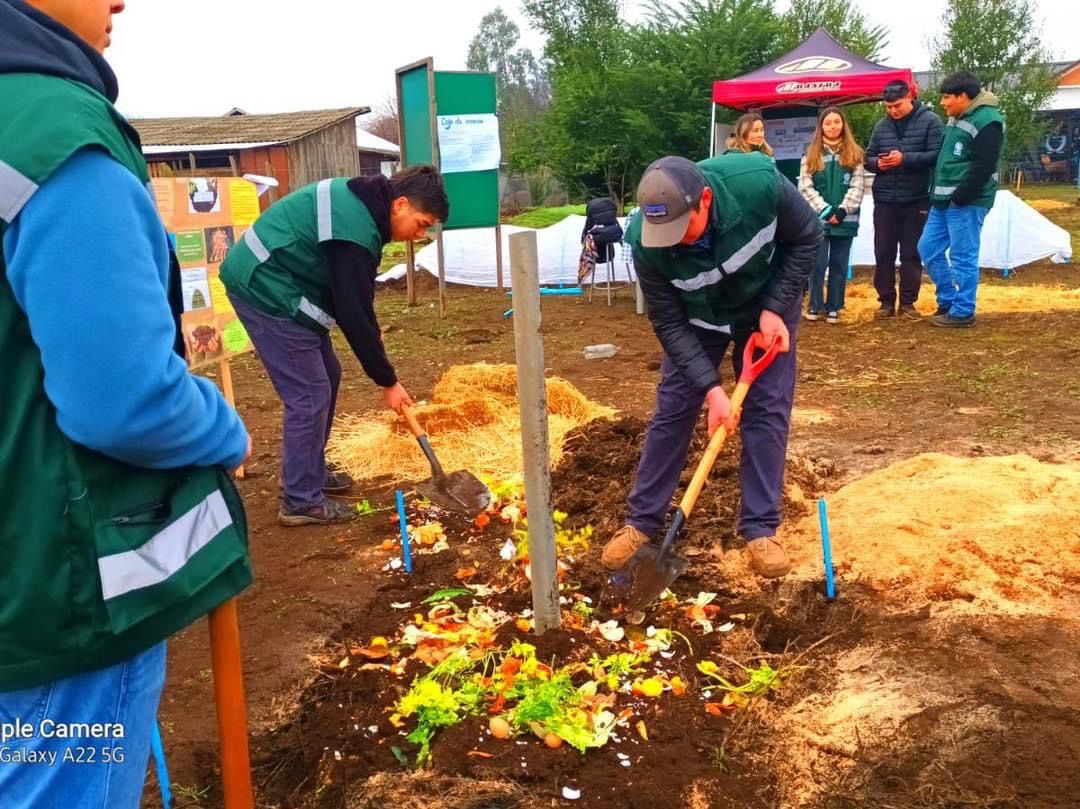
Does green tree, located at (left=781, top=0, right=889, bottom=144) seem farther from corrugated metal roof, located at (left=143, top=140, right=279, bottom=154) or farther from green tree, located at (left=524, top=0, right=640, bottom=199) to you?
corrugated metal roof, located at (left=143, top=140, right=279, bottom=154)

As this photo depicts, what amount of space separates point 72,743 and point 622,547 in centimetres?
266

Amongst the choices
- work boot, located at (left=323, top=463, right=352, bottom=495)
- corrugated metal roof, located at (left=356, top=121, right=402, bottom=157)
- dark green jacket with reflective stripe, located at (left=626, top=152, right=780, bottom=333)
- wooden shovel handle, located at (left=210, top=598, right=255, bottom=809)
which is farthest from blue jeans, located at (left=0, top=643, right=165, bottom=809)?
corrugated metal roof, located at (left=356, top=121, right=402, bottom=157)

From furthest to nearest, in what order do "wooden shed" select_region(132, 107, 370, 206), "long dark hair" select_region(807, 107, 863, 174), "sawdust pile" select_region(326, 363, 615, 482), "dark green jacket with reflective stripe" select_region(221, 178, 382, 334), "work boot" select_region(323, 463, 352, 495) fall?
"wooden shed" select_region(132, 107, 370, 206), "long dark hair" select_region(807, 107, 863, 174), "sawdust pile" select_region(326, 363, 615, 482), "work boot" select_region(323, 463, 352, 495), "dark green jacket with reflective stripe" select_region(221, 178, 382, 334)

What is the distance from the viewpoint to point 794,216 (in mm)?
3518

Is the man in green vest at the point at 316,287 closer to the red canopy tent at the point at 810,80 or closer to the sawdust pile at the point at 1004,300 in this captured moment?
the sawdust pile at the point at 1004,300

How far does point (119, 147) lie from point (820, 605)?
2977 mm

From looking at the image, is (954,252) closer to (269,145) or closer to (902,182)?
(902,182)

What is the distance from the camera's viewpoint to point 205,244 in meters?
4.86

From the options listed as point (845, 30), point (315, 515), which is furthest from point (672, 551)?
point (845, 30)

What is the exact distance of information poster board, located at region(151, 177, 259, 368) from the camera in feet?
15.3

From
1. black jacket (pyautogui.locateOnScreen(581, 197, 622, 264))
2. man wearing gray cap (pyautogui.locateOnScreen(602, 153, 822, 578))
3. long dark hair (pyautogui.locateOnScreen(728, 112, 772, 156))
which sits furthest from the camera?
black jacket (pyautogui.locateOnScreen(581, 197, 622, 264))

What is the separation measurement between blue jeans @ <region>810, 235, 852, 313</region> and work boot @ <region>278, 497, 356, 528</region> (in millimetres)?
5907

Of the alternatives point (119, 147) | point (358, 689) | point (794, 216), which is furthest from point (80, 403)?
point (794, 216)

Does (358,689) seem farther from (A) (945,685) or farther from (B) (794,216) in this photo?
(B) (794,216)
